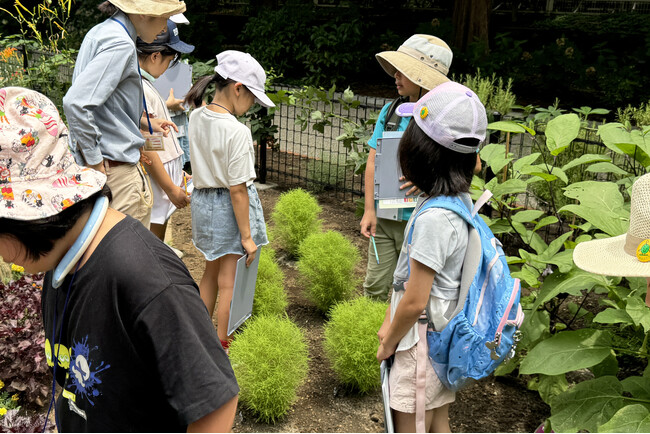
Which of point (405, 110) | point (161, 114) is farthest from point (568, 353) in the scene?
point (161, 114)

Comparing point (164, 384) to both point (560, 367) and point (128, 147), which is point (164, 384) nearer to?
point (560, 367)

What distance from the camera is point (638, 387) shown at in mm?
2461

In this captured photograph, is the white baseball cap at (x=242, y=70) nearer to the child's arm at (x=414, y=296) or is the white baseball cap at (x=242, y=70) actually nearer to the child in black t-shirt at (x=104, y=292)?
the child's arm at (x=414, y=296)

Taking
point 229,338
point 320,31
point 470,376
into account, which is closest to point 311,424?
point 229,338

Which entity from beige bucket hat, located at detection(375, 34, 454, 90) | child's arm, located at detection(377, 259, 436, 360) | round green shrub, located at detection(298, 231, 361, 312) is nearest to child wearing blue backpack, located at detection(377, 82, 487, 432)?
child's arm, located at detection(377, 259, 436, 360)

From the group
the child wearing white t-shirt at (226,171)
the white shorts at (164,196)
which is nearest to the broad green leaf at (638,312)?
A: the child wearing white t-shirt at (226,171)

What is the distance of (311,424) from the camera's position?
323cm

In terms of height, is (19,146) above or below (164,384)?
above

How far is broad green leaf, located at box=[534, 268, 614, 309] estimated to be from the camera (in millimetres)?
2469

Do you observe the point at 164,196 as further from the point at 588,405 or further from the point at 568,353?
the point at 588,405

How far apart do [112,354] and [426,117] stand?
4.23ft

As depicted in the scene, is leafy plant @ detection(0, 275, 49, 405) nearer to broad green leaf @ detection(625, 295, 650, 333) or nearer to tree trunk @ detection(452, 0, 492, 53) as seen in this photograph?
broad green leaf @ detection(625, 295, 650, 333)

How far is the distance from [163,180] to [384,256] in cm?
133

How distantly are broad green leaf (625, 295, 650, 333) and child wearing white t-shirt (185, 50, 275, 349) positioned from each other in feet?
5.83
